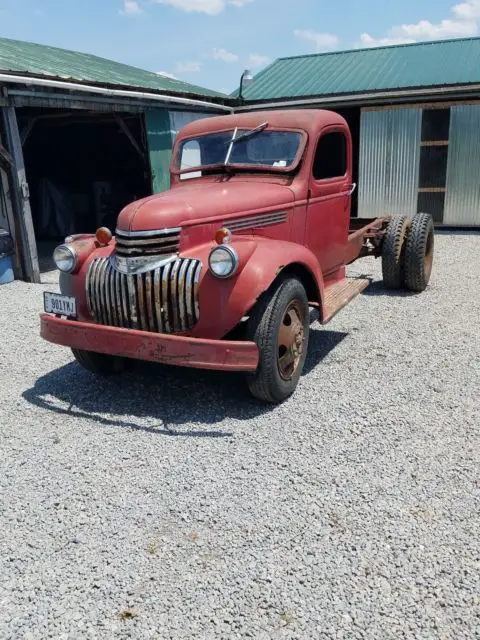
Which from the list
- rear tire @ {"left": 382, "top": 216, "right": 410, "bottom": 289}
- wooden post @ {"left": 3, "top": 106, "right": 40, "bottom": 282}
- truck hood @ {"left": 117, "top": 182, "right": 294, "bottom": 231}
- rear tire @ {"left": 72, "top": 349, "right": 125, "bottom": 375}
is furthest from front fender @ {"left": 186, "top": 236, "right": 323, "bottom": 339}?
wooden post @ {"left": 3, "top": 106, "right": 40, "bottom": 282}

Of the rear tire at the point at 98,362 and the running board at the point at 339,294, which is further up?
the running board at the point at 339,294

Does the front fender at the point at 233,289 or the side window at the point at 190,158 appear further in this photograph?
the side window at the point at 190,158

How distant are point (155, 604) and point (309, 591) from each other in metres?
0.60

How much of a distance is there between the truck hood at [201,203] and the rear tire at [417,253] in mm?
2612

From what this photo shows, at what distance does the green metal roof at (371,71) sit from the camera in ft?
37.0

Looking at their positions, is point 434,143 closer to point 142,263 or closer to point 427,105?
point 427,105

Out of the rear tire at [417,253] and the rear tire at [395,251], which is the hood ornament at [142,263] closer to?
the rear tire at [395,251]

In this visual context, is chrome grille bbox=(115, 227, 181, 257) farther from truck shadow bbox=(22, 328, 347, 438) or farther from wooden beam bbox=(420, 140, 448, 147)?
wooden beam bbox=(420, 140, 448, 147)

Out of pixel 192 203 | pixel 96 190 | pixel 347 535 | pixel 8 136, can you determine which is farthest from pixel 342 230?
pixel 96 190

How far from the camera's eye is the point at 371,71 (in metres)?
12.5

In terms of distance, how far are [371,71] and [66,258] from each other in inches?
422

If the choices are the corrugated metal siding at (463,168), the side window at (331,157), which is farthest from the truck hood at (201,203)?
the corrugated metal siding at (463,168)

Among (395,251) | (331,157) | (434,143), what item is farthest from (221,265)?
(434,143)

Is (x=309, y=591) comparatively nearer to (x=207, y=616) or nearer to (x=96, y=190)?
(x=207, y=616)
